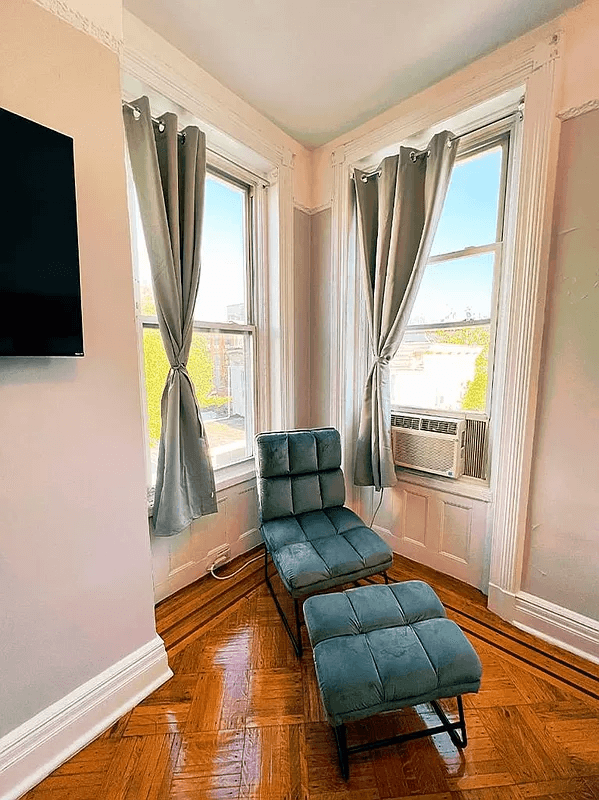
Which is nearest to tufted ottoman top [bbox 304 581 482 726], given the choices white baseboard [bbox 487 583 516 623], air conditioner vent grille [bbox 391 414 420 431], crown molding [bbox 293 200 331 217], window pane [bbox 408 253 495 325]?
white baseboard [bbox 487 583 516 623]

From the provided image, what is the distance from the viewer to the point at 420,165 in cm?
205

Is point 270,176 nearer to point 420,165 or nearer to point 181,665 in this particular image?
point 420,165

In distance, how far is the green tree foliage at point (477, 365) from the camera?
6.63ft

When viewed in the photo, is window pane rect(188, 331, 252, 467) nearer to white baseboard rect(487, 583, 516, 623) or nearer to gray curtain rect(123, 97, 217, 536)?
gray curtain rect(123, 97, 217, 536)

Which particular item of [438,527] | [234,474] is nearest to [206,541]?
[234,474]

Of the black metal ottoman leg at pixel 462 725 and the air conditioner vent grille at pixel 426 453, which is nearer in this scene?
the black metal ottoman leg at pixel 462 725

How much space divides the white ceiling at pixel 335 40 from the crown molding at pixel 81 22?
438 mm

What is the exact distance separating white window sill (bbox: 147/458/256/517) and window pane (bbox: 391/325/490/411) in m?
1.08

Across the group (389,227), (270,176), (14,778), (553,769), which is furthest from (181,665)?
(270,176)

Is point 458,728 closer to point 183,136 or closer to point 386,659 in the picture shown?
point 386,659

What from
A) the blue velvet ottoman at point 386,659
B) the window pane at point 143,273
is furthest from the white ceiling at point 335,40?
the blue velvet ottoman at point 386,659

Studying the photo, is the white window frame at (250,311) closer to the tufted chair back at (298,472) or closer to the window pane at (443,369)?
the tufted chair back at (298,472)

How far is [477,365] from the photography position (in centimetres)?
205

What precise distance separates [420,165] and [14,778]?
3.14 m
